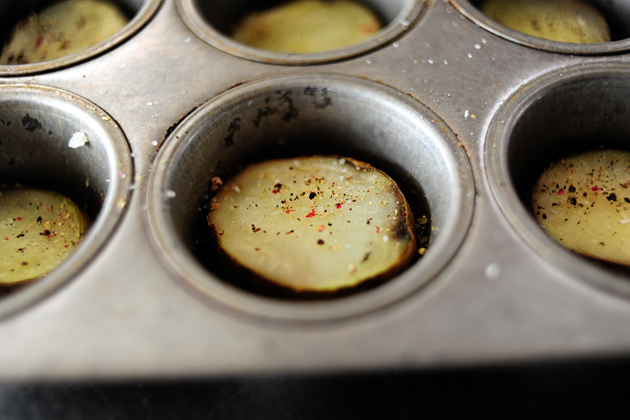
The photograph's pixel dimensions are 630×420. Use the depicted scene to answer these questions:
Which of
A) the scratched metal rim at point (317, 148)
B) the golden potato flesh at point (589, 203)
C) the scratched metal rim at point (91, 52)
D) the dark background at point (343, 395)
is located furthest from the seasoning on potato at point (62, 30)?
the golden potato flesh at point (589, 203)

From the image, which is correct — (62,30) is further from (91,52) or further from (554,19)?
(554,19)

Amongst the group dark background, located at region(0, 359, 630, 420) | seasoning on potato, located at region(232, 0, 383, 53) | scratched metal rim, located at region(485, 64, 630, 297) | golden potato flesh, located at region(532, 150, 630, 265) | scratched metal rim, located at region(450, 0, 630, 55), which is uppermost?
seasoning on potato, located at region(232, 0, 383, 53)

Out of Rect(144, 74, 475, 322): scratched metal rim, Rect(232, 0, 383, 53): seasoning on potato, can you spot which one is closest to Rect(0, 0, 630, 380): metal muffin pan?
Rect(144, 74, 475, 322): scratched metal rim

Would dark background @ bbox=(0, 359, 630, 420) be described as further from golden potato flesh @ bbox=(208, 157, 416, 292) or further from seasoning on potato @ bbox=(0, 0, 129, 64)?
seasoning on potato @ bbox=(0, 0, 129, 64)

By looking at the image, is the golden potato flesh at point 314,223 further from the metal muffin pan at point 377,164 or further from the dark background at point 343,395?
the dark background at point 343,395

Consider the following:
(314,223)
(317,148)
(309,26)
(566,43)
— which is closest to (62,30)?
(309,26)

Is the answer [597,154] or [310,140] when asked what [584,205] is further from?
[310,140]

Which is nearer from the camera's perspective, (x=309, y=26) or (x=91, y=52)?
(x=91, y=52)
